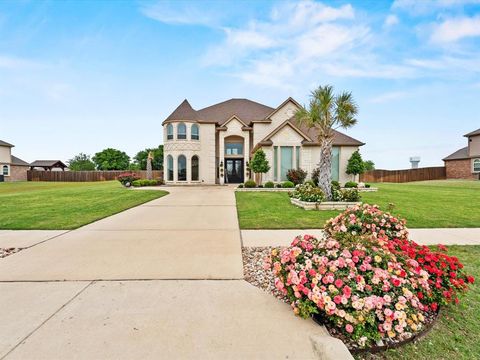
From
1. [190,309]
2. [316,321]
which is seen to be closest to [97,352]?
[190,309]

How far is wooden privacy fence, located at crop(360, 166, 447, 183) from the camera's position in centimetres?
3394

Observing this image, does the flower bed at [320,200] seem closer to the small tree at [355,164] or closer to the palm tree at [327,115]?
the palm tree at [327,115]

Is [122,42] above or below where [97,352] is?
above

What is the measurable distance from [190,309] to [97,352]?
0.93 m

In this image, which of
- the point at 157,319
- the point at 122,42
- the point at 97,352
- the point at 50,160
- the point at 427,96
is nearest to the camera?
the point at 97,352

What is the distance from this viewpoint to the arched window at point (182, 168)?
79.0 feet

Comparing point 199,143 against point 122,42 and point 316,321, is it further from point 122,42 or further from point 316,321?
point 316,321

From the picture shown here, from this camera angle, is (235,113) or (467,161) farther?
(467,161)

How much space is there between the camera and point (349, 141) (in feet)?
72.4

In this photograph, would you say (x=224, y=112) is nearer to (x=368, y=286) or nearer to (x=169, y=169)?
(x=169, y=169)

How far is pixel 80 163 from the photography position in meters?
69.2

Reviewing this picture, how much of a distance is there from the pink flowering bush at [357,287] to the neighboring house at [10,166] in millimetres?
48358

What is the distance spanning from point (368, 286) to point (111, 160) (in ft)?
220

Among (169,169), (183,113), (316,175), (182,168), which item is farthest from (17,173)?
(316,175)
